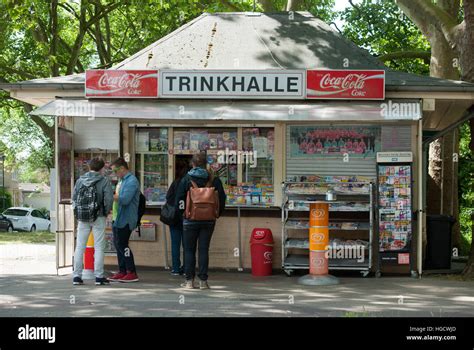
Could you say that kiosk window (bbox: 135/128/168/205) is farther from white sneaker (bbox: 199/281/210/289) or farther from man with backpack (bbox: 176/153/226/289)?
white sneaker (bbox: 199/281/210/289)

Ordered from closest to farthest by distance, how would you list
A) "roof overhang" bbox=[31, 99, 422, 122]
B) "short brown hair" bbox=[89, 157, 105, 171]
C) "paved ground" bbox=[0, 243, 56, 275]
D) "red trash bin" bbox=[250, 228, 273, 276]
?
"short brown hair" bbox=[89, 157, 105, 171], "roof overhang" bbox=[31, 99, 422, 122], "red trash bin" bbox=[250, 228, 273, 276], "paved ground" bbox=[0, 243, 56, 275]

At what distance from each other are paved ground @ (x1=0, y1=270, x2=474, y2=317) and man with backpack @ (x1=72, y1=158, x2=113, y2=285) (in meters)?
0.33

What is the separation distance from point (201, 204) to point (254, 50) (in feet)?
13.3

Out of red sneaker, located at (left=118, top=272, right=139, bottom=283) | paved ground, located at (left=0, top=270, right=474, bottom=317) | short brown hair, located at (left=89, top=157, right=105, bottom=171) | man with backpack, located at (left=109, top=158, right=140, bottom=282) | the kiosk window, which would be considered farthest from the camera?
the kiosk window

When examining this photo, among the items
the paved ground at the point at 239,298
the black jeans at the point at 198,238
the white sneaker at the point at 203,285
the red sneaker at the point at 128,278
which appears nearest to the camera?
the paved ground at the point at 239,298

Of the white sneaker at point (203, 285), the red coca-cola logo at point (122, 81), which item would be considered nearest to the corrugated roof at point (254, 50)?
the red coca-cola logo at point (122, 81)

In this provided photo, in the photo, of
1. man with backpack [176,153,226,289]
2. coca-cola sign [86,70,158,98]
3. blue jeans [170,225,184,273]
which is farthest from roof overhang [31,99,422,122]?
blue jeans [170,225,184,273]

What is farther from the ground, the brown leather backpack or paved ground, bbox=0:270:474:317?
the brown leather backpack

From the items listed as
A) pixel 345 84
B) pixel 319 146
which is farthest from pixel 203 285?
pixel 345 84

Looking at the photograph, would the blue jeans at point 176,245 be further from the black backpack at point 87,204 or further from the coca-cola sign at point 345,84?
the coca-cola sign at point 345,84

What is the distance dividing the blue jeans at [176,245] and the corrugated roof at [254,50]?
9.17ft

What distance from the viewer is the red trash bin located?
12141 millimetres

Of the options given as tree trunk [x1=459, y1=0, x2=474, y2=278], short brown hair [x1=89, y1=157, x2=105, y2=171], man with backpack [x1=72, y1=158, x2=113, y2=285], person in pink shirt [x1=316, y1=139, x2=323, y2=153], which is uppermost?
tree trunk [x1=459, y1=0, x2=474, y2=278]

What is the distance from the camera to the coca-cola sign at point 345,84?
11781 millimetres
